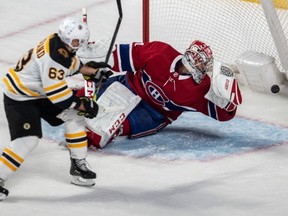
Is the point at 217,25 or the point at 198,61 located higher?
the point at 198,61

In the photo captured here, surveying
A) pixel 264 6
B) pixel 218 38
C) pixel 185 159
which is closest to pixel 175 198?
pixel 185 159

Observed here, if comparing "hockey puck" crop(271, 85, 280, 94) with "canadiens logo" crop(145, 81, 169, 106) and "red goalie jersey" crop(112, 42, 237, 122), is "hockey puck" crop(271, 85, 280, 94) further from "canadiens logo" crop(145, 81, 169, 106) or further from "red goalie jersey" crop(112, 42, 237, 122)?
"canadiens logo" crop(145, 81, 169, 106)

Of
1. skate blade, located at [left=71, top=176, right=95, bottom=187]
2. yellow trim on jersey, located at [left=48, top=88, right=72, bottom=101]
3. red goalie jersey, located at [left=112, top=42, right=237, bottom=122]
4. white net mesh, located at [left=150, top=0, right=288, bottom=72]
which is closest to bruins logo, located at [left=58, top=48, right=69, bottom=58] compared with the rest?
yellow trim on jersey, located at [left=48, top=88, right=72, bottom=101]

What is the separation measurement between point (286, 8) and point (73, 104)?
6.50 ft

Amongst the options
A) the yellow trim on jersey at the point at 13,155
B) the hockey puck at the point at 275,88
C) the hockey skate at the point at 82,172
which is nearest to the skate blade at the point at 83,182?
the hockey skate at the point at 82,172

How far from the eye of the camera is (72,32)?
4375 mm

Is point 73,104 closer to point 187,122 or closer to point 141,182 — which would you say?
point 141,182

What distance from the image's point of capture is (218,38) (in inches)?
241

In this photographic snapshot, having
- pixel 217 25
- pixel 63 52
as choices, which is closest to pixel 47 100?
pixel 63 52

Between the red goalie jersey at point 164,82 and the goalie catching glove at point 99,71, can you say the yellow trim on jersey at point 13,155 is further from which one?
the red goalie jersey at point 164,82

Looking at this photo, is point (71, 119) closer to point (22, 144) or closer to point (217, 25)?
point (22, 144)

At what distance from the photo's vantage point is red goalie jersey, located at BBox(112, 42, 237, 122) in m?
5.08

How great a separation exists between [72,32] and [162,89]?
819 mm

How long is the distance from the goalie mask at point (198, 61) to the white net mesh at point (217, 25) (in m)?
0.85
